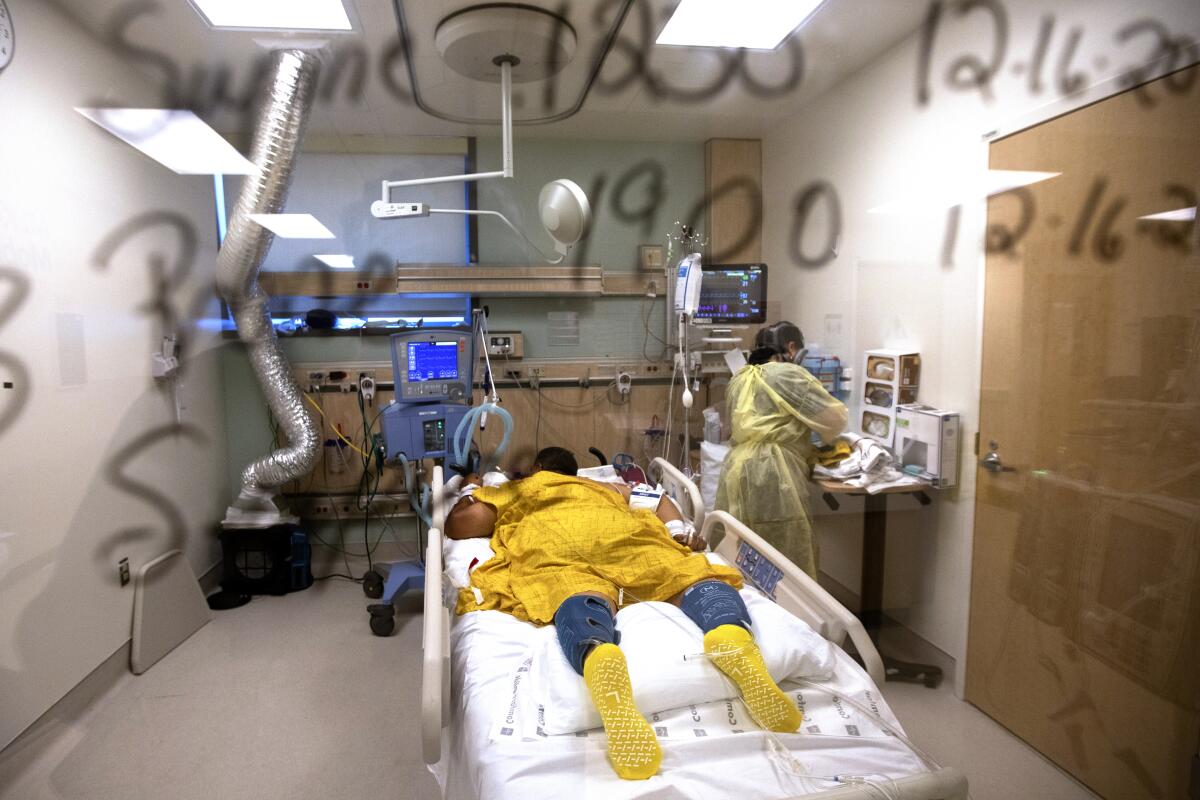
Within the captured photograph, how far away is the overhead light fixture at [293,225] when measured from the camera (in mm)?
1789

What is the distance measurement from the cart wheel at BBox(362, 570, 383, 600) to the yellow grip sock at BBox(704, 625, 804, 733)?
1.89 meters

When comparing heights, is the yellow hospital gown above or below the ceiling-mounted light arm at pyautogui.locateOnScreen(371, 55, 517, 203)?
below

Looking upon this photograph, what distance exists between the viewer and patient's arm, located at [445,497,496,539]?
1.73 metres

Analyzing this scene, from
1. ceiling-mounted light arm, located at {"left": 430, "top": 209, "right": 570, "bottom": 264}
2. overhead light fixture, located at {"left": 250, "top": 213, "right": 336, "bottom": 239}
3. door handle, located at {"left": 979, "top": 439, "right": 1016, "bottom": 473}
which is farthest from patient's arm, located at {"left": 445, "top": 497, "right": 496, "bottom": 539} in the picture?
door handle, located at {"left": 979, "top": 439, "right": 1016, "bottom": 473}

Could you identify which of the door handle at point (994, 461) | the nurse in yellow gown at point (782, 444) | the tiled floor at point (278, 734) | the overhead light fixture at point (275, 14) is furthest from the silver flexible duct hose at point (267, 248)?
the door handle at point (994, 461)

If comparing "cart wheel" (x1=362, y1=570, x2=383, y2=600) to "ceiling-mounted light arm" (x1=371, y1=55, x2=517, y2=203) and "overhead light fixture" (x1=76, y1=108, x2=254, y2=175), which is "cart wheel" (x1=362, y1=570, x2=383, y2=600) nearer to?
"ceiling-mounted light arm" (x1=371, y1=55, x2=517, y2=203)

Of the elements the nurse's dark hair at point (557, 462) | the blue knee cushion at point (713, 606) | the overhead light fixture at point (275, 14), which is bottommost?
the blue knee cushion at point (713, 606)

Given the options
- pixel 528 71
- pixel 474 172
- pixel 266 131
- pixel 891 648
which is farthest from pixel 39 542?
pixel 891 648

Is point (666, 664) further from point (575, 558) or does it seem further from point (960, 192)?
point (960, 192)

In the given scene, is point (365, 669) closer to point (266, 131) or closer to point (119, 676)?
point (119, 676)

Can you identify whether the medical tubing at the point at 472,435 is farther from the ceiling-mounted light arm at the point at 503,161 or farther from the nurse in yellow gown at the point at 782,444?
the nurse in yellow gown at the point at 782,444

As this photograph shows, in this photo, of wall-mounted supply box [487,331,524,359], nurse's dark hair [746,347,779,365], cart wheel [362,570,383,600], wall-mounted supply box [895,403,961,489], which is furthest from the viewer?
cart wheel [362,570,383,600]

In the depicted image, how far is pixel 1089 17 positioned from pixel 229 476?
2826 millimetres

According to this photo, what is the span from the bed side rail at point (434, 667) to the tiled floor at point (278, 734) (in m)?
0.60
